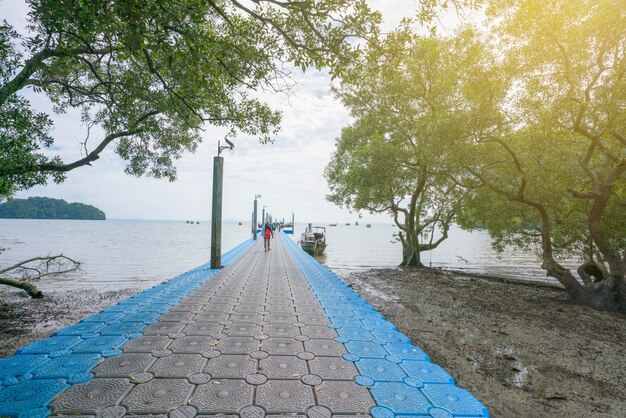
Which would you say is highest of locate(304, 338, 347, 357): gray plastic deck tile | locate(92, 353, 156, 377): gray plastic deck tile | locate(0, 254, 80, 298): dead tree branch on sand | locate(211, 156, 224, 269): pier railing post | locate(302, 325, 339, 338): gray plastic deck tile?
locate(211, 156, 224, 269): pier railing post

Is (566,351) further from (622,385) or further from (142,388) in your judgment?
(142,388)

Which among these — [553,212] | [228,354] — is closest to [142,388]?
[228,354]

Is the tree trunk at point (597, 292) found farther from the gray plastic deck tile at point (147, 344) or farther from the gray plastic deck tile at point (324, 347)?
the gray plastic deck tile at point (147, 344)

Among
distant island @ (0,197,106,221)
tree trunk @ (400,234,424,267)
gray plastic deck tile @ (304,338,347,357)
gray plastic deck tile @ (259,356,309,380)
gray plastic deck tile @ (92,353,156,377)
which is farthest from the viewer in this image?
distant island @ (0,197,106,221)

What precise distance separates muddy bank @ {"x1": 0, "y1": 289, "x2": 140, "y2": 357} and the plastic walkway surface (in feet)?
8.87

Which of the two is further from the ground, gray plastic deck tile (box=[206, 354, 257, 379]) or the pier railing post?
the pier railing post

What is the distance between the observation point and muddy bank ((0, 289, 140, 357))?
21.5 ft

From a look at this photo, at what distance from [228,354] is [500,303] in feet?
34.3

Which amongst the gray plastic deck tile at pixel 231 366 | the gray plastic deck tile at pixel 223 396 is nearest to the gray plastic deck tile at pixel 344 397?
the gray plastic deck tile at pixel 223 396

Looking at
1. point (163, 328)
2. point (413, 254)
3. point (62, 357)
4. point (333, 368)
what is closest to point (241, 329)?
point (163, 328)

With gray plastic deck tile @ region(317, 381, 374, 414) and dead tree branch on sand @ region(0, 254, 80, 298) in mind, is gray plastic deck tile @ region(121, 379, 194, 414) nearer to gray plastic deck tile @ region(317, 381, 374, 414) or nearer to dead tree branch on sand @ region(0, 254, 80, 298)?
gray plastic deck tile @ region(317, 381, 374, 414)

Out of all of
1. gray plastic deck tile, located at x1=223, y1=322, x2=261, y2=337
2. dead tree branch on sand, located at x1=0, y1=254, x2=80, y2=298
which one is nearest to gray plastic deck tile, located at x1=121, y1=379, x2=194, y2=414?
gray plastic deck tile, located at x1=223, y1=322, x2=261, y2=337

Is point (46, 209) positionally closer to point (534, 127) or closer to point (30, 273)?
point (30, 273)

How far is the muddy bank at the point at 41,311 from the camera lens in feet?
21.5
